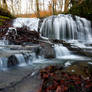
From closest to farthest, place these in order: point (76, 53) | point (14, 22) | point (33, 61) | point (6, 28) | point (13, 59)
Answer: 1. point (13, 59)
2. point (33, 61)
3. point (76, 53)
4. point (6, 28)
5. point (14, 22)

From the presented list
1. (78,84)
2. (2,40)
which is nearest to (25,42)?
(2,40)

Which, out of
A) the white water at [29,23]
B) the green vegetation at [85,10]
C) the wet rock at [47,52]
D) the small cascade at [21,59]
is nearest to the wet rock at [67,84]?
the small cascade at [21,59]

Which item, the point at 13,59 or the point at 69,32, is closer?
the point at 13,59

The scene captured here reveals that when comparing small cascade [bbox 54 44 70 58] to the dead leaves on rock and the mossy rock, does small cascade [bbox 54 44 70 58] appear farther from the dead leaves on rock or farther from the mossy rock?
the dead leaves on rock

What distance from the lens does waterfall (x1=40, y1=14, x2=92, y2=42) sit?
32.5 ft

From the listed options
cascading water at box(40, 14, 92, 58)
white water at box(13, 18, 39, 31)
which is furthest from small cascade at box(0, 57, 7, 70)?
white water at box(13, 18, 39, 31)

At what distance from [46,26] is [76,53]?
16.6 ft

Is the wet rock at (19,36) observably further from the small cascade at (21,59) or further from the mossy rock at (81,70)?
the mossy rock at (81,70)

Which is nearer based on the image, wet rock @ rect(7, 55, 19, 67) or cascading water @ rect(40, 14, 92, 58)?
wet rock @ rect(7, 55, 19, 67)

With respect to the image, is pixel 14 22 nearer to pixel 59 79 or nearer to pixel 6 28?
pixel 6 28

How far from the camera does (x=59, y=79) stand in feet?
7.09

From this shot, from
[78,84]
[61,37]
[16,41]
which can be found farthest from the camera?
[61,37]

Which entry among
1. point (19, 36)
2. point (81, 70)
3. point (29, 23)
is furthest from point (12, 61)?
point (29, 23)

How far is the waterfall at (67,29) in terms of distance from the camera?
990 cm
